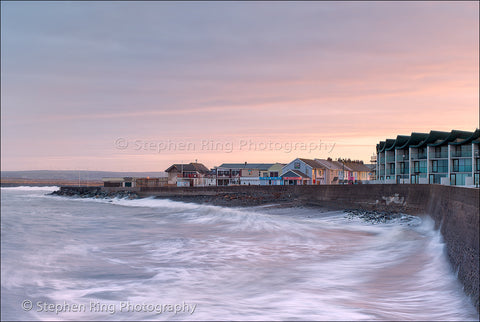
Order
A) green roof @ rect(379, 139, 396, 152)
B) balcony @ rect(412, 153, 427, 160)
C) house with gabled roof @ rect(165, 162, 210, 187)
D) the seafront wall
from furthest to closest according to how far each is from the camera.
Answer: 1. house with gabled roof @ rect(165, 162, 210, 187)
2. green roof @ rect(379, 139, 396, 152)
3. balcony @ rect(412, 153, 427, 160)
4. the seafront wall

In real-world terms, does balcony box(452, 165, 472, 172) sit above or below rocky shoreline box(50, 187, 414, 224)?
above

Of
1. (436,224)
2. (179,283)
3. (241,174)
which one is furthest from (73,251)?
(241,174)

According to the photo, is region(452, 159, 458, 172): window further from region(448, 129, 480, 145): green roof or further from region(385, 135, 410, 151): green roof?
region(385, 135, 410, 151): green roof

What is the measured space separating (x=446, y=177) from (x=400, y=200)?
28.7 m

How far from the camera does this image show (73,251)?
18.1m

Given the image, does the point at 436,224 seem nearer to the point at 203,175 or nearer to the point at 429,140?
the point at 429,140

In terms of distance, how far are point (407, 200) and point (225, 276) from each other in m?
22.0

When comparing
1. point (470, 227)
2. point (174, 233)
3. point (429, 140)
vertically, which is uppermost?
point (429, 140)

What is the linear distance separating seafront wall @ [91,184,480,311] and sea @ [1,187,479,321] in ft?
2.64

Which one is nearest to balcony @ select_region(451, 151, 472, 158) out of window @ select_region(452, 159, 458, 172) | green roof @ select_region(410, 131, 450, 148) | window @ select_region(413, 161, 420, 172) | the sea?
window @ select_region(452, 159, 458, 172)

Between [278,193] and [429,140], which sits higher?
[429,140]

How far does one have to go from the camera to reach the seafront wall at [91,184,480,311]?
13.4 metres

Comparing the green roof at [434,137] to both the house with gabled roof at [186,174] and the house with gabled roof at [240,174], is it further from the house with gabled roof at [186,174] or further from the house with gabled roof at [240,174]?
the house with gabled roof at [186,174]

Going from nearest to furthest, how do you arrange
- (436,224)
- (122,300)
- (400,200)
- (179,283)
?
1. (122,300)
2. (179,283)
3. (436,224)
4. (400,200)
